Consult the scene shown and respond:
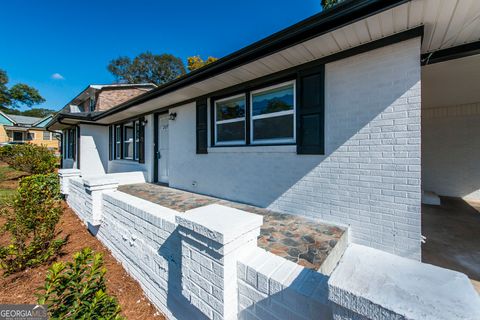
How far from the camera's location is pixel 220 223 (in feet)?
5.11

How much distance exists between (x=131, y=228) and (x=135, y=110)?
216 inches

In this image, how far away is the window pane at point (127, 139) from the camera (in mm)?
9029

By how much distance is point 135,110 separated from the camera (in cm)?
717

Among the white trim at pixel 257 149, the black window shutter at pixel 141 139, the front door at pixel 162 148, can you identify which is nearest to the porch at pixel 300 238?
the white trim at pixel 257 149

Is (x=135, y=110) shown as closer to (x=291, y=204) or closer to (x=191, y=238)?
(x=291, y=204)

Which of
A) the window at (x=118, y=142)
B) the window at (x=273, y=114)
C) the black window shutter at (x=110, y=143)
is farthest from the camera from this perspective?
the black window shutter at (x=110, y=143)

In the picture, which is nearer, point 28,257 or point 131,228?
point 131,228

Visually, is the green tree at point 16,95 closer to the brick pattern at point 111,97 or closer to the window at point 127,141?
the brick pattern at point 111,97

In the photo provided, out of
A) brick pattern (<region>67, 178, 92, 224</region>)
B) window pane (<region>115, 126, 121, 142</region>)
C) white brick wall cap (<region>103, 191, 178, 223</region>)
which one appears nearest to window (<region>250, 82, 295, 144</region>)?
white brick wall cap (<region>103, 191, 178, 223</region>)

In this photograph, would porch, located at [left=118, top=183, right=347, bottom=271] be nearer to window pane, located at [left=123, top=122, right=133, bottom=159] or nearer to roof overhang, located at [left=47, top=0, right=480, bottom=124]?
roof overhang, located at [left=47, top=0, right=480, bottom=124]

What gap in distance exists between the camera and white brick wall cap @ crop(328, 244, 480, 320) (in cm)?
76

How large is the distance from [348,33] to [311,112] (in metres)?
1.18

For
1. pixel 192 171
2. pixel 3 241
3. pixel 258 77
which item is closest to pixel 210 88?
pixel 258 77

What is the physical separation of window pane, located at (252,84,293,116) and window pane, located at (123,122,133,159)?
22.8ft
